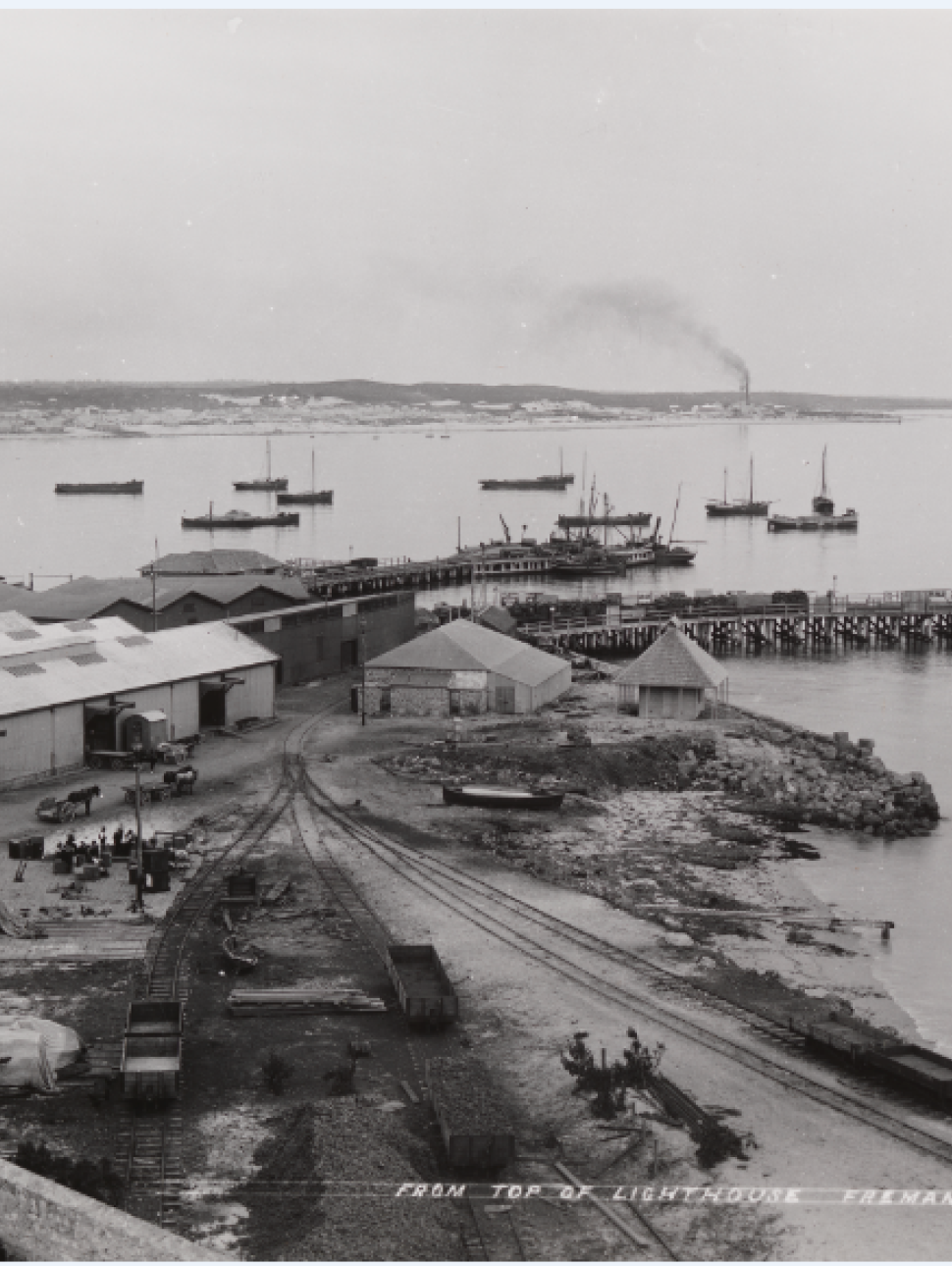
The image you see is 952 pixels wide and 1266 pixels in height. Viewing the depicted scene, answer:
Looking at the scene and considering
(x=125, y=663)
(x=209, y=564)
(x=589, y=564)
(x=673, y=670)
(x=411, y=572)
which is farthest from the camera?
(x=589, y=564)

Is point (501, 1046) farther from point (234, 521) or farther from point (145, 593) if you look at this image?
point (234, 521)

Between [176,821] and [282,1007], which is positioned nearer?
[282,1007]

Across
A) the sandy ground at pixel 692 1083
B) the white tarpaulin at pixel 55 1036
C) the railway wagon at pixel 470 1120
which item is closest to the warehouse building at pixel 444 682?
the sandy ground at pixel 692 1083

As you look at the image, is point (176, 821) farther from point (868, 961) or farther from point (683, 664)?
point (683, 664)

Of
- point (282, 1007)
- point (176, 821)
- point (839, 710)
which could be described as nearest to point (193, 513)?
point (839, 710)

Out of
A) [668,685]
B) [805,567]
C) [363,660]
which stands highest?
[363,660]

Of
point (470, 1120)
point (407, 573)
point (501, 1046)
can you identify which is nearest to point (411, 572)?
point (407, 573)

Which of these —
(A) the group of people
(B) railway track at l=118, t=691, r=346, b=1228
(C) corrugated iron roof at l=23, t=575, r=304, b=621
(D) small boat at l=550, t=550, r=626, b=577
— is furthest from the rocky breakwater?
(D) small boat at l=550, t=550, r=626, b=577
